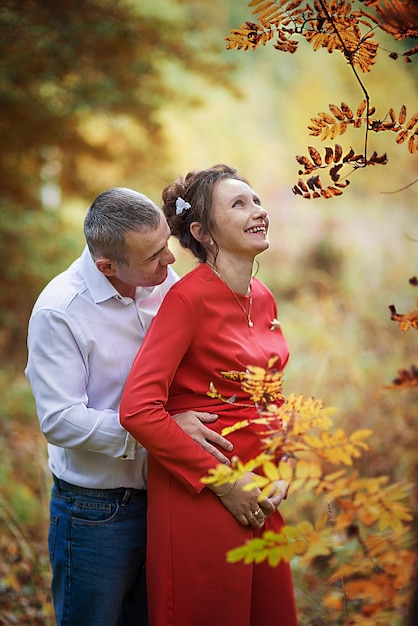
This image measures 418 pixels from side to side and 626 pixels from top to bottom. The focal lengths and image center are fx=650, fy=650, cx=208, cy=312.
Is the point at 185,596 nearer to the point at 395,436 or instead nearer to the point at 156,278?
the point at 156,278

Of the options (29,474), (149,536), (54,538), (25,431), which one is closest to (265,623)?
(149,536)

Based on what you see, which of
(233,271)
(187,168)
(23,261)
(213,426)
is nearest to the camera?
(213,426)

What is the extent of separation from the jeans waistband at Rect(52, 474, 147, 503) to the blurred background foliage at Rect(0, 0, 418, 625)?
1.47 metres

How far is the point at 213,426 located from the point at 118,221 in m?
0.72

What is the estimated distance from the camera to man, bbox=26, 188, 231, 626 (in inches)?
80.0

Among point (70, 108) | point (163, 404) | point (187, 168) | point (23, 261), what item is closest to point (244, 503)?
point (163, 404)

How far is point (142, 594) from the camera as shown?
240cm

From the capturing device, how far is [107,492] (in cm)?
217

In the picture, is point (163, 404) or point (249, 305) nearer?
point (163, 404)

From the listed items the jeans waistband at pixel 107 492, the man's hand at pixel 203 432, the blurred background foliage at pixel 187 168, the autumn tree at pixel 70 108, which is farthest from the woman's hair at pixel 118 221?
the autumn tree at pixel 70 108

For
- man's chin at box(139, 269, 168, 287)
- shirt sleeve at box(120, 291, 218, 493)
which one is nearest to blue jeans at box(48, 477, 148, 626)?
shirt sleeve at box(120, 291, 218, 493)

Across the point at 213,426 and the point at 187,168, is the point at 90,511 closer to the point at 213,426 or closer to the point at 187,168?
the point at 213,426

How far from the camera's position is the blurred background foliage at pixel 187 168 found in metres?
4.70

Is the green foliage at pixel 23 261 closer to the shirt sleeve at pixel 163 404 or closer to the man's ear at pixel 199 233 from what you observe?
the man's ear at pixel 199 233
